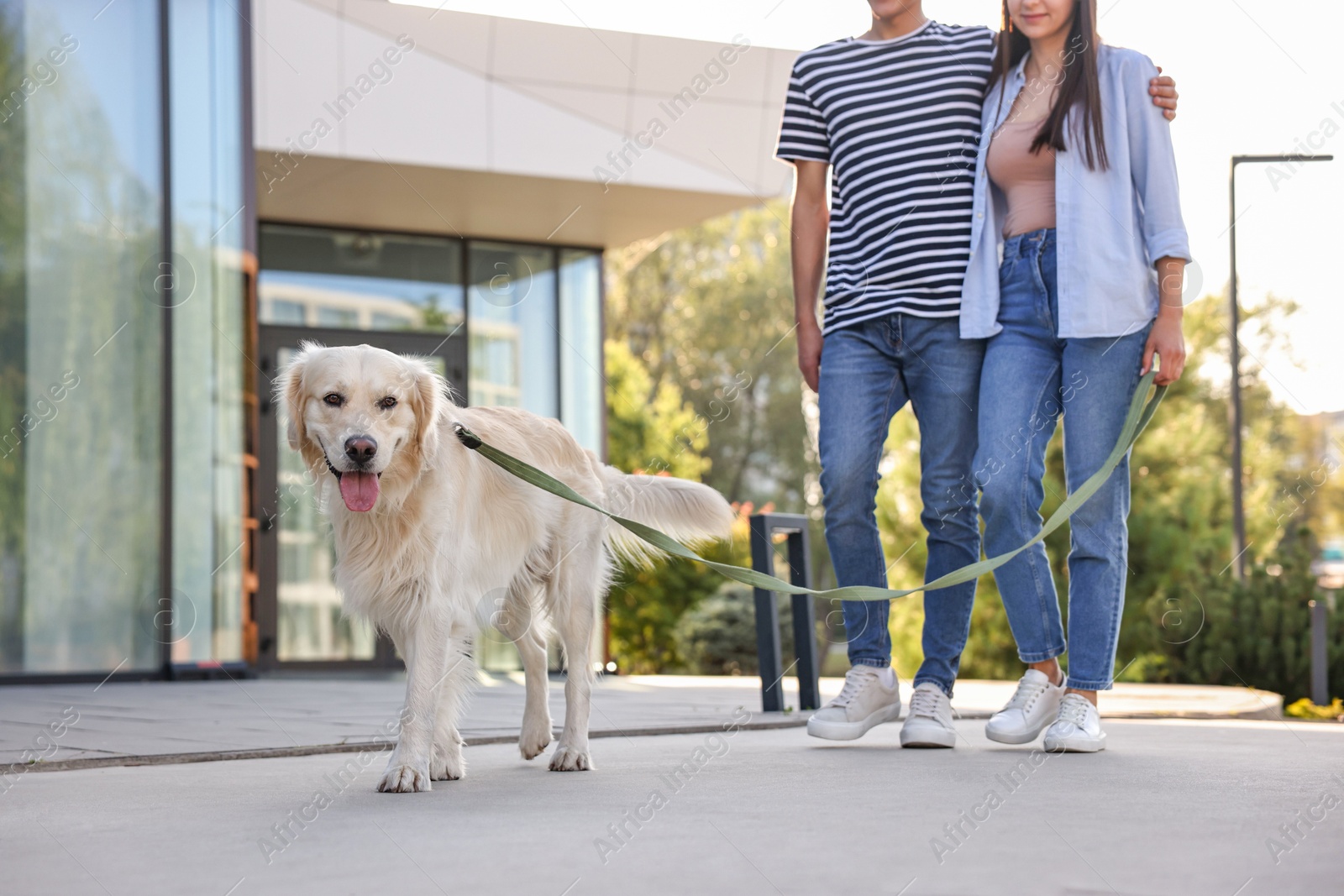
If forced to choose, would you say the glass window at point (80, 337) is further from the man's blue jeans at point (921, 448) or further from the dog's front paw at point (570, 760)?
the man's blue jeans at point (921, 448)

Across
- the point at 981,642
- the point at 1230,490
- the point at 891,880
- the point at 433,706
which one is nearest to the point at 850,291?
the point at 433,706

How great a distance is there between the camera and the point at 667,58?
419 inches

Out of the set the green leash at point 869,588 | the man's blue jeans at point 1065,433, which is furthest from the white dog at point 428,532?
the man's blue jeans at point 1065,433

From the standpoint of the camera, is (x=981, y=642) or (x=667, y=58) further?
(x=981, y=642)

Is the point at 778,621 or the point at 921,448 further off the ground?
the point at 921,448

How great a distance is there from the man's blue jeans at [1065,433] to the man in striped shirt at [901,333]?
0.53 feet

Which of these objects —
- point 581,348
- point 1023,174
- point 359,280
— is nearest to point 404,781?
point 1023,174

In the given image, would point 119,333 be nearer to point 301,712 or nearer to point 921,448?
point 301,712

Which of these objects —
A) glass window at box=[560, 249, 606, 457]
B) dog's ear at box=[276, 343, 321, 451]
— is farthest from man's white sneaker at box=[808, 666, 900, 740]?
glass window at box=[560, 249, 606, 457]

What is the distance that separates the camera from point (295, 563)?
11.3 metres

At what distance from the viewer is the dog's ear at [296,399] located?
3.70 meters

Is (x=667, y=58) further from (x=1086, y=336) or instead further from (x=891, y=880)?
(x=891, y=880)

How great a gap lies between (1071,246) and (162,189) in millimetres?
6920

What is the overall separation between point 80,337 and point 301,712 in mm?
3775
